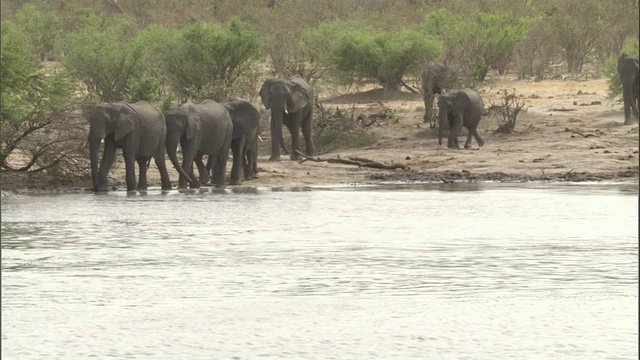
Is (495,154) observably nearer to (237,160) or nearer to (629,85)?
(629,85)

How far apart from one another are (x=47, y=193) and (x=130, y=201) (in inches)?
74.7

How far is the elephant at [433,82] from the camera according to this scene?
2855cm

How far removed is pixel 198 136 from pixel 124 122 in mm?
1612

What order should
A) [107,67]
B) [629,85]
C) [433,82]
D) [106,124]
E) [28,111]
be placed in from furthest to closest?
[107,67] < [433,82] < [629,85] < [28,111] < [106,124]

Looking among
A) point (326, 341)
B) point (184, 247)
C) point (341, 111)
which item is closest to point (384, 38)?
point (341, 111)

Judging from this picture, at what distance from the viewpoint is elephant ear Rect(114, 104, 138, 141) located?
20647mm

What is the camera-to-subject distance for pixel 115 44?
31.4m

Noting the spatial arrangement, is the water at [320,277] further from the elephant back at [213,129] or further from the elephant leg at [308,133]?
the elephant leg at [308,133]

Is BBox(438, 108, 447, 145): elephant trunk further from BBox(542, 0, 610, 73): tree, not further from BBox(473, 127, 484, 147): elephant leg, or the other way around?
BBox(542, 0, 610, 73): tree

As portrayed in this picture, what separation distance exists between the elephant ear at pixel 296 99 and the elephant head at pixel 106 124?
5550mm

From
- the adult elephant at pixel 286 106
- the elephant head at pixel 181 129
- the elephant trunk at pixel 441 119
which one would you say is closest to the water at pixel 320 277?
the elephant head at pixel 181 129

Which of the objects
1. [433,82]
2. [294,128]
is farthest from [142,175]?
[433,82]

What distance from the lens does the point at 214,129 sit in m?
22.2

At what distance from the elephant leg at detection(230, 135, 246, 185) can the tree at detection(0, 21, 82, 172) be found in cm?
236
